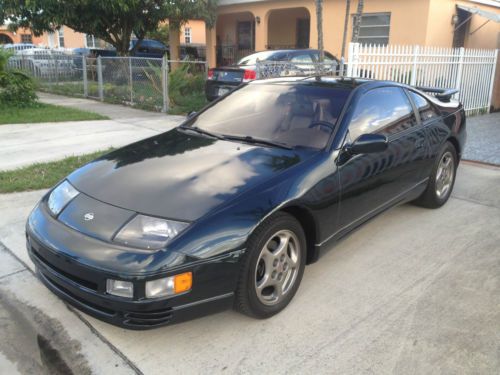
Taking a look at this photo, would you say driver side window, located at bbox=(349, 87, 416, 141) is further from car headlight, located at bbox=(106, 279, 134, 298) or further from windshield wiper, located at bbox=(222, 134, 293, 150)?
car headlight, located at bbox=(106, 279, 134, 298)

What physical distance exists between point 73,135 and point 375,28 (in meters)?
9.96

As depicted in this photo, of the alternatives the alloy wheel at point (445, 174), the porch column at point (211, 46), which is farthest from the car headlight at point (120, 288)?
the porch column at point (211, 46)

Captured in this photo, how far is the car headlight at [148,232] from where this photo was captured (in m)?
2.59

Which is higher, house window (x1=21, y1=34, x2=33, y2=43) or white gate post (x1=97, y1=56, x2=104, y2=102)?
house window (x1=21, y1=34, x2=33, y2=43)

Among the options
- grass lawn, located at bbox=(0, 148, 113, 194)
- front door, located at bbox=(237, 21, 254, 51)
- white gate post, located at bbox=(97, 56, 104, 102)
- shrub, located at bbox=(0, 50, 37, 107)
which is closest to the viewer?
grass lawn, located at bbox=(0, 148, 113, 194)

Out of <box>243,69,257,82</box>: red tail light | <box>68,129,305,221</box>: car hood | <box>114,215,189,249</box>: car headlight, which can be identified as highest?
<box>243,69,257,82</box>: red tail light

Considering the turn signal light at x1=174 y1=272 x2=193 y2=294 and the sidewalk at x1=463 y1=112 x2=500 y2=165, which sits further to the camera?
the sidewalk at x1=463 y1=112 x2=500 y2=165

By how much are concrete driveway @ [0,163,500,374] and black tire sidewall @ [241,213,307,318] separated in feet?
0.31

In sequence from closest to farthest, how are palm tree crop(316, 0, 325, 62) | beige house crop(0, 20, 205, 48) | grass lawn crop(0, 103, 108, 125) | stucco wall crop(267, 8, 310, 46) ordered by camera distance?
grass lawn crop(0, 103, 108, 125), palm tree crop(316, 0, 325, 62), stucco wall crop(267, 8, 310, 46), beige house crop(0, 20, 205, 48)

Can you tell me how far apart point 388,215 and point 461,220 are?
0.74 metres

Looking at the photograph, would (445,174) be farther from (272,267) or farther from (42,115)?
(42,115)

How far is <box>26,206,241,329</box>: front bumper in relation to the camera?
99.3 inches

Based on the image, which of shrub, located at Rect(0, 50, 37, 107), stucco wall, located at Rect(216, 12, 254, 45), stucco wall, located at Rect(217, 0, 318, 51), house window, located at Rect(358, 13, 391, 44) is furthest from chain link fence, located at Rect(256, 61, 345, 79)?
stucco wall, located at Rect(216, 12, 254, 45)

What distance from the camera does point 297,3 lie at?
16078 millimetres
